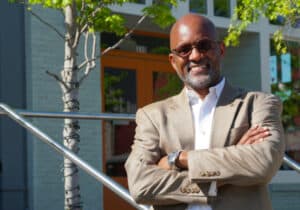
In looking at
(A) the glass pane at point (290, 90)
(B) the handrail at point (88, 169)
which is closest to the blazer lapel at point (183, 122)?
(B) the handrail at point (88, 169)

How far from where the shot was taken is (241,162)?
2346 millimetres

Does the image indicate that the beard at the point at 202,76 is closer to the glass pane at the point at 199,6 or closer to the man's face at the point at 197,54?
the man's face at the point at 197,54

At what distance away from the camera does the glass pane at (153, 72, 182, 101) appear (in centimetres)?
1137

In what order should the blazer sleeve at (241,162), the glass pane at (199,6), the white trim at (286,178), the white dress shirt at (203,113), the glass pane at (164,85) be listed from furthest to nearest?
the white trim at (286,178), the glass pane at (199,6), the glass pane at (164,85), the white dress shirt at (203,113), the blazer sleeve at (241,162)

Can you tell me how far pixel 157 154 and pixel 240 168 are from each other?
307 millimetres

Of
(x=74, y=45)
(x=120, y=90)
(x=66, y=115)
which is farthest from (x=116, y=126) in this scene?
(x=66, y=115)

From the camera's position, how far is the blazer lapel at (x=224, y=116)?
2.40 m

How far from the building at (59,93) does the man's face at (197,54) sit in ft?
22.1

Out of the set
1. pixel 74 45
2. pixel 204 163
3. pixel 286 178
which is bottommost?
pixel 286 178

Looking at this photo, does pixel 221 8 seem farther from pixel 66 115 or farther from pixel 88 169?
pixel 88 169

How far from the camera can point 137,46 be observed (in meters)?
11.3

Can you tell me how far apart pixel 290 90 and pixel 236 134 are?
34.7 ft

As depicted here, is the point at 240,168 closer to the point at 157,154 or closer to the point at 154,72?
the point at 157,154

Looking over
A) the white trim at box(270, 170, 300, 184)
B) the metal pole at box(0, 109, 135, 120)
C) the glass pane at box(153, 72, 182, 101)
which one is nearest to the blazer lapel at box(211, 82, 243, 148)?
the metal pole at box(0, 109, 135, 120)
